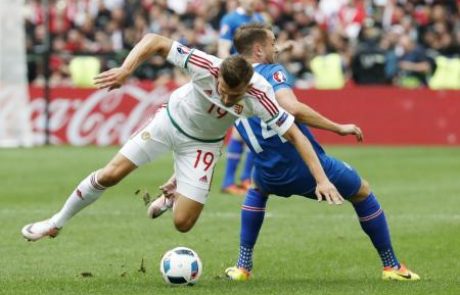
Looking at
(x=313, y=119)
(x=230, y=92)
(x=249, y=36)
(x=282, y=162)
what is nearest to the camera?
(x=230, y=92)

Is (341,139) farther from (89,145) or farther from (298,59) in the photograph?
(89,145)

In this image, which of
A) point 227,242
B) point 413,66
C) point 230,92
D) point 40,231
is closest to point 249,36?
point 230,92

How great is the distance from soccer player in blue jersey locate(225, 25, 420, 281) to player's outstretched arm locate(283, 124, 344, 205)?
0.34 metres

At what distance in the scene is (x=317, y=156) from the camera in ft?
29.0

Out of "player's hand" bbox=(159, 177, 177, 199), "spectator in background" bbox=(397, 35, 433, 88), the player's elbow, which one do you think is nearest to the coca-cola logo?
"spectator in background" bbox=(397, 35, 433, 88)

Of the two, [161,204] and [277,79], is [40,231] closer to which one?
[161,204]

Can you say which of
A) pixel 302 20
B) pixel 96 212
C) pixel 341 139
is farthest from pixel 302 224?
pixel 302 20

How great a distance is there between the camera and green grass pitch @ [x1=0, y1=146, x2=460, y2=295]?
8.80 meters

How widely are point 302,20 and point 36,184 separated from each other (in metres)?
11.8

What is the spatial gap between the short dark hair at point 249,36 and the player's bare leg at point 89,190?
1.23m

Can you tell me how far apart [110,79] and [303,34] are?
19540mm

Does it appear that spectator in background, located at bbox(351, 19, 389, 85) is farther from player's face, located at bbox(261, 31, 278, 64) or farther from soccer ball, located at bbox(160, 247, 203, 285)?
soccer ball, located at bbox(160, 247, 203, 285)

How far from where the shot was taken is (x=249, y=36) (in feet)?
29.8

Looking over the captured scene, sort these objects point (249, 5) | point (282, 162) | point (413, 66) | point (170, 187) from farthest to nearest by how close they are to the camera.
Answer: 1. point (413, 66)
2. point (249, 5)
3. point (170, 187)
4. point (282, 162)
